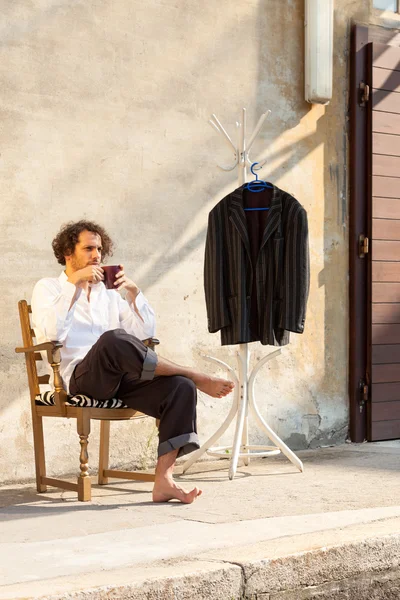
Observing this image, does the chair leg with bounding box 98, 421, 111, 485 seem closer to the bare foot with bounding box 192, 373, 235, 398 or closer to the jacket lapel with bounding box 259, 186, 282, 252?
the bare foot with bounding box 192, 373, 235, 398

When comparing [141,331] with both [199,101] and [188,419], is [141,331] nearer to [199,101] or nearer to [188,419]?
[188,419]

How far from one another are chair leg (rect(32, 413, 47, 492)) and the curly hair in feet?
2.67

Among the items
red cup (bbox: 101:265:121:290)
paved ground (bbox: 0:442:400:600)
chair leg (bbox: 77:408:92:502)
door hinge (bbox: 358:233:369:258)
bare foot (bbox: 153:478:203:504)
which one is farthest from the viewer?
door hinge (bbox: 358:233:369:258)

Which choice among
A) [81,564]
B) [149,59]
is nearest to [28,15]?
[149,59]

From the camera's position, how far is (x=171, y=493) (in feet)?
14.1

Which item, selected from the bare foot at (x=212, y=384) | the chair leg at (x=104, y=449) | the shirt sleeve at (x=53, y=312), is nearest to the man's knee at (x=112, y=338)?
the shirt sleeve at (x=53, y=312)

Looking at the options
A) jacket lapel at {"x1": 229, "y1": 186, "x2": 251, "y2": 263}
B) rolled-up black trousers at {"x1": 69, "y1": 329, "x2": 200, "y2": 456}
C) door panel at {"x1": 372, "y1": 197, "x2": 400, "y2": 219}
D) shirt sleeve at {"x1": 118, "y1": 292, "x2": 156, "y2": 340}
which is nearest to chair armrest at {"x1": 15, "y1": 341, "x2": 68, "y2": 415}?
rolled-up black trousers at {"x1": 69, "y1": 329, "x2": 200, "y2": 456}

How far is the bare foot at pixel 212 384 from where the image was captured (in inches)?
179

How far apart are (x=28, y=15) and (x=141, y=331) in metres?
1.80

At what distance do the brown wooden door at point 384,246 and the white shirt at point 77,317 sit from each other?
2.17 metres

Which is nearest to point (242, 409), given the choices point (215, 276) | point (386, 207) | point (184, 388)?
point (215, 276)

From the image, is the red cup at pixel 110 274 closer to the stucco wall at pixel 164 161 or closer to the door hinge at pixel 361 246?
the stucco wall at pixel 164 161

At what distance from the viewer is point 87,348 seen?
471cm

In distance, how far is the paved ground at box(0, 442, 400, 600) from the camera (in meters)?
2.88
